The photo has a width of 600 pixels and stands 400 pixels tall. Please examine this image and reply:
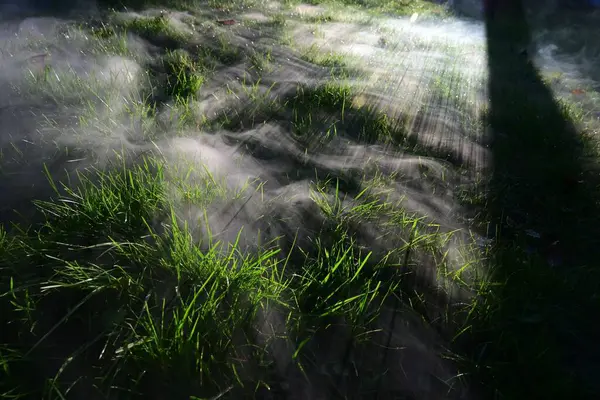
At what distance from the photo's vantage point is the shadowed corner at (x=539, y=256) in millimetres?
1160

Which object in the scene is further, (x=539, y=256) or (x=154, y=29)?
(x=154, y=29)

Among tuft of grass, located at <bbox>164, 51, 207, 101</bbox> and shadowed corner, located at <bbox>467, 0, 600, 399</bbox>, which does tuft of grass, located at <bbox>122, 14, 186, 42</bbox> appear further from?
shadowed corner, located at <bbox>467, 0, 600, 399</bbox>

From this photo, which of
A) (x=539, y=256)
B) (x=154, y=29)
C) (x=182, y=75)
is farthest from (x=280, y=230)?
(x=154, y=29)

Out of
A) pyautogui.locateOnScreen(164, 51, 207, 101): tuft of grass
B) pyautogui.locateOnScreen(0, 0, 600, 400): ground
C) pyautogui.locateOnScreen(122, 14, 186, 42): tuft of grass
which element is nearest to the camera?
pyautogui.locateOnScreen(0, 0, 600, 400): ground

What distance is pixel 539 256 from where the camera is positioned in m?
1.59

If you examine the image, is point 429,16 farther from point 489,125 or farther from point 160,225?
point 160,225

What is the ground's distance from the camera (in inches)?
43.1

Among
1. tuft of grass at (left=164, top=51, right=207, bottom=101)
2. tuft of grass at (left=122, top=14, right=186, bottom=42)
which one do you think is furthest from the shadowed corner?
tuft of grass at (left=122, top=14, right=186, bottom=42)

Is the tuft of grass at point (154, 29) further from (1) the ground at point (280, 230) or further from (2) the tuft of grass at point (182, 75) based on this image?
(2) the tuft of grass at point (182, 75)

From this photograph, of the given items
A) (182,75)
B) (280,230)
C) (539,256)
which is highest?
(182,75)

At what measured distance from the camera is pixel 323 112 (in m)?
2.41

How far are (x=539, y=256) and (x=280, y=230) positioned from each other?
1.03 m

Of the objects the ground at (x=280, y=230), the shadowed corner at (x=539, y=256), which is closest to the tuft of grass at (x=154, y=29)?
the ground at (x=280, y=230)

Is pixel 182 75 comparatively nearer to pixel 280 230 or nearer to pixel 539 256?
pixel 280 230
